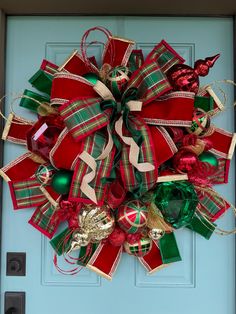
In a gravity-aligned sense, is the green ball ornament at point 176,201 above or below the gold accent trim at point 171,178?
below

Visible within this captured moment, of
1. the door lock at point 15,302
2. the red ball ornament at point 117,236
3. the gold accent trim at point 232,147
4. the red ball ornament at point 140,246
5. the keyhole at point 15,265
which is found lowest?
the door lock at point 15,302

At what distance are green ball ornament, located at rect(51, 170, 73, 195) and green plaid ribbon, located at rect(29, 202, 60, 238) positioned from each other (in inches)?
5.4

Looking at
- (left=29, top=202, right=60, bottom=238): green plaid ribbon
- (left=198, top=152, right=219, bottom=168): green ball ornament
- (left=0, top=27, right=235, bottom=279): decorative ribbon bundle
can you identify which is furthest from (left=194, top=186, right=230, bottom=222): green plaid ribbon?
(left=29, top=202, right=60, bottom=238): green plaid ribbon

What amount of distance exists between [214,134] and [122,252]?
46 centimetres

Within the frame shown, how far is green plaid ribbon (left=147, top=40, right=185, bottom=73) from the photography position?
35.2 inches

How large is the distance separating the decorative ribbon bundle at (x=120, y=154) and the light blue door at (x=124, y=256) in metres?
0.10

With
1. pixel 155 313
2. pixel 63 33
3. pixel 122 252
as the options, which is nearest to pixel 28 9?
pixel 63 33

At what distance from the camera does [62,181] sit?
0.79 metres

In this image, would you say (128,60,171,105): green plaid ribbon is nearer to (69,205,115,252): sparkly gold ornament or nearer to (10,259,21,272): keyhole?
(69,205,115,252): sparkly gold ornament

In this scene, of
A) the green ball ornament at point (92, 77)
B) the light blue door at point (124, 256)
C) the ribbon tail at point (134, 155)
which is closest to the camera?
the ribbon tail at point (134, 155)

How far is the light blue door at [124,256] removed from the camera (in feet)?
3.28

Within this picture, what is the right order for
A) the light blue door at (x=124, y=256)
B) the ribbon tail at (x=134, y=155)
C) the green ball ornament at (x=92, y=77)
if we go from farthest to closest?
1. the light blue door at (x=124, y=256)
2. the green ball ornament at (x=92, y=77)
3. the ribbon tail at (x=134, y=155)

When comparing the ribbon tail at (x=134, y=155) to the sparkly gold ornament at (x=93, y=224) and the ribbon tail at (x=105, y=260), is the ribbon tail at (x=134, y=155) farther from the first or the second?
the ribbon tail at (x=105, y=260)

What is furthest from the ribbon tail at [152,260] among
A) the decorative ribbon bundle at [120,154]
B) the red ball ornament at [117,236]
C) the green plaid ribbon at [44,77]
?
the green plaid ribbon at [44,77]
